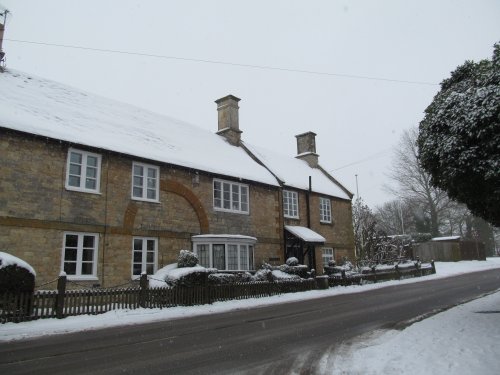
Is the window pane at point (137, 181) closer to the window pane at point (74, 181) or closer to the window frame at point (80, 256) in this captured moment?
the window pane at point (74, 181)

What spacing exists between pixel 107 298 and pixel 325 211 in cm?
2063

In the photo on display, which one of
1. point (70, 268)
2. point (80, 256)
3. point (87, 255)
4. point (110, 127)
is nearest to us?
point (70, 268)

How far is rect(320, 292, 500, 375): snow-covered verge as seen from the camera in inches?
250

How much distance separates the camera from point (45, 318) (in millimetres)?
12625

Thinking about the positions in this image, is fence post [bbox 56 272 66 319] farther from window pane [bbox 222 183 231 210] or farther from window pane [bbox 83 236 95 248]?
window pane [bbox 222 183 231 210]

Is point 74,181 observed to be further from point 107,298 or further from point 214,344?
point 214,344

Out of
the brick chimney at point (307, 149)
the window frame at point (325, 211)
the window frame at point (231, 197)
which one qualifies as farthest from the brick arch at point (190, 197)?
the brick chimney at point (307, 149)

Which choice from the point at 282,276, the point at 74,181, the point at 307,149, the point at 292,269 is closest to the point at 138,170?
the point at 74,181

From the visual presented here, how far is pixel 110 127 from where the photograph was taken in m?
19.8

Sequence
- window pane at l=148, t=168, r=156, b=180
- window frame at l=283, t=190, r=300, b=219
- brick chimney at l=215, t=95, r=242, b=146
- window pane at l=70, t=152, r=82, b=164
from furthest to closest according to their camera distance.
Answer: brick chimney at l=215, t=95, r=242, b=146, window frame at l=283, t=190, r=300, b=219, window pane at l=148, t=168, r=156, b=180, window pane at l=70, t=152, r=82, b=164

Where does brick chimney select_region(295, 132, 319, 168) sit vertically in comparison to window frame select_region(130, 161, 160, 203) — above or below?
above

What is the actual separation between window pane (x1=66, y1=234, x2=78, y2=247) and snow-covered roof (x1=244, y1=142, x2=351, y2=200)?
1402 centimetres

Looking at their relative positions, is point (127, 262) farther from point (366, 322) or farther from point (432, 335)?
point (432, 335)

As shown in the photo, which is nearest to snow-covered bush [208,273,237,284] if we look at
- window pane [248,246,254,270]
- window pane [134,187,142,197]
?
window pane [248,246,254,270]
